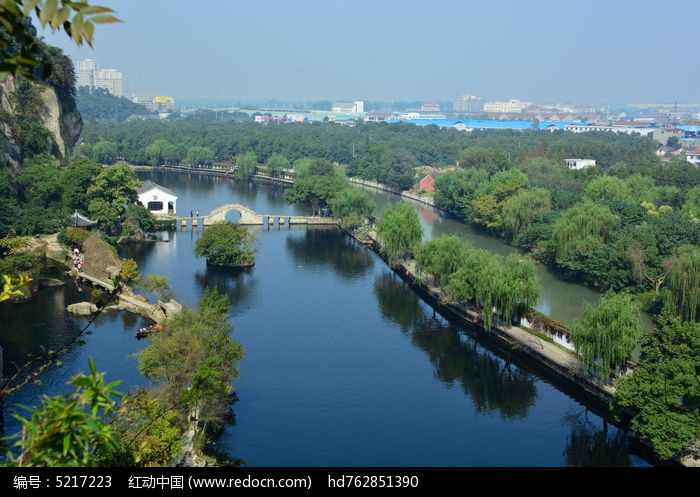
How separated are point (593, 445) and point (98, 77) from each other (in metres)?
120

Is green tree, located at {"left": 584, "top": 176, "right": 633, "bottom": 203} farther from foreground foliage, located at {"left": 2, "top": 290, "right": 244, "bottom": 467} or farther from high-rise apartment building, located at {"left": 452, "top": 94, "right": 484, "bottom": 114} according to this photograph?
high-rise apartment building, located at {"left": 452, "top": 94, "right": 484, "bottom": 114}

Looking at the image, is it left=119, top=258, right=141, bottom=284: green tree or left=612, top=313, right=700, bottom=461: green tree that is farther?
left=119, top=258, right=141, bottom=284: green tree

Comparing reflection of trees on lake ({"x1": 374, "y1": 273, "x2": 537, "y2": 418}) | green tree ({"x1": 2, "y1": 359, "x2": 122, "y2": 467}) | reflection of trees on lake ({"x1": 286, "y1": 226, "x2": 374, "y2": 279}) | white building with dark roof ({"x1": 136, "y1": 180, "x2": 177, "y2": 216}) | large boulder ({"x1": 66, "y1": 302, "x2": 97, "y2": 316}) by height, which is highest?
green tree ({"x1": 2, "y1": 359, "x2": 122, "y2": 467})

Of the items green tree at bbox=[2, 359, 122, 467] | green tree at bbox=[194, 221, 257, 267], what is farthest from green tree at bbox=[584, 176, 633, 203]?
green tree at bbox=[2, 359, 122, 467]

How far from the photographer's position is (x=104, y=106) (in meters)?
80.1

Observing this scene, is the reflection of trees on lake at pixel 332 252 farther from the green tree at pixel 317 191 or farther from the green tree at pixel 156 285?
the green tree at pixel 156 285

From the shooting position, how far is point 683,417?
10242 mm

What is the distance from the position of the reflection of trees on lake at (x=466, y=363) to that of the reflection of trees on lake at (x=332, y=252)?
3.28 meters

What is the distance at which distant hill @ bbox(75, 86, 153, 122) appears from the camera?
77688mm

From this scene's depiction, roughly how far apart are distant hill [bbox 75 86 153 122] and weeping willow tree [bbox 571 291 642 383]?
7033 cm

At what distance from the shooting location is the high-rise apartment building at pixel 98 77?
11806 centimetres

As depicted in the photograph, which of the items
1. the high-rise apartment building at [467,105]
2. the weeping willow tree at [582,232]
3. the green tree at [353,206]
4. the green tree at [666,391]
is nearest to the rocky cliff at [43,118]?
the green tree at [353,206]
